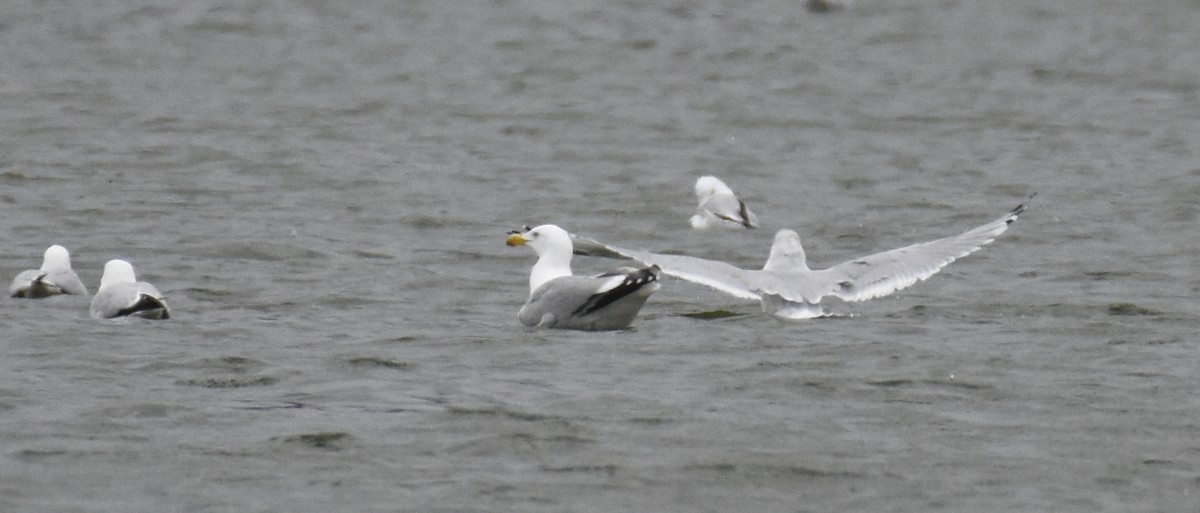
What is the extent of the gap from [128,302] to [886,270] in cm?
383

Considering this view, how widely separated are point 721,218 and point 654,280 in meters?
4.74

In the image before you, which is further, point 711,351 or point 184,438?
point 711,351

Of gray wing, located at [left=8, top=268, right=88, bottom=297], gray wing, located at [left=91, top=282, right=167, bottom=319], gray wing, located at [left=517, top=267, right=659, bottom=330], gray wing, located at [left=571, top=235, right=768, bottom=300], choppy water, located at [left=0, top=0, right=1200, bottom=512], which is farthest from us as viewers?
gray wing, located at [left=8, top=268, right=88, bottom=297]

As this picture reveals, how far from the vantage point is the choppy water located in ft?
26.0

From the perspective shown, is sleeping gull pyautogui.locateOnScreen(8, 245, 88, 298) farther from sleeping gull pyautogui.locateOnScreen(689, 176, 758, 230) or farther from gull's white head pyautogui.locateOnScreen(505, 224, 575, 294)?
sleeping gull pyautogui.locateOnScreen(689, 176, 758, 230)

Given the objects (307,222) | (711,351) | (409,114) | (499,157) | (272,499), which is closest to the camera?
(272,499)

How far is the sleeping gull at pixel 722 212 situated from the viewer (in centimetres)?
1506

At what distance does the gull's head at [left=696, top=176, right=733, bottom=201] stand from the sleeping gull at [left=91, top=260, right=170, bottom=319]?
5.32 meters

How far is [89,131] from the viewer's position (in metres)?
19.3

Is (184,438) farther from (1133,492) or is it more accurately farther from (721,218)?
(721,218)

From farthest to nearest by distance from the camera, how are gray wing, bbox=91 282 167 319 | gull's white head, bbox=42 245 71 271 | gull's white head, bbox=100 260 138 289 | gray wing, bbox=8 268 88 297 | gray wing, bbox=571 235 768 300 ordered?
gull's white head, bbox=42 245 71 271, gray wing, bbox=8 268 88 297, gull's white head, bbox=100 260 138 289, gray wing, bbox=571 235 768 300, gray wing, bbox=91 282 167 319

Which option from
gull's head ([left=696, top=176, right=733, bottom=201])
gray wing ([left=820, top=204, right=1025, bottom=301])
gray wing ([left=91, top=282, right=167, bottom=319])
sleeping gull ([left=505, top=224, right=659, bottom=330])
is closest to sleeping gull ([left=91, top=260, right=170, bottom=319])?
gray wing ([left=91, top=282, right=167, bottom=319])

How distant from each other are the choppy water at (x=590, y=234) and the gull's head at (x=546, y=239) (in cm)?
40

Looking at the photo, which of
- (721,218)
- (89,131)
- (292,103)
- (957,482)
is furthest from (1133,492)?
(292,103)
